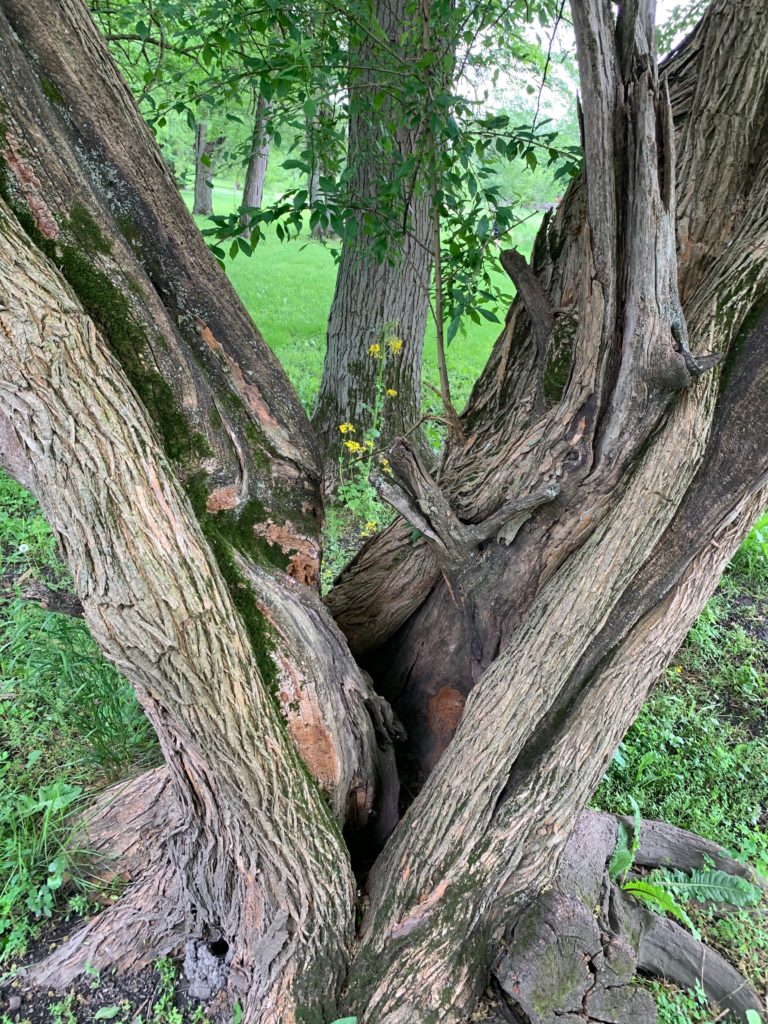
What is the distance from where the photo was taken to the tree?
1814 millimetres

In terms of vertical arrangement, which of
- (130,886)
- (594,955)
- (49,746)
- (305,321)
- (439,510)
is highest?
(305,321)

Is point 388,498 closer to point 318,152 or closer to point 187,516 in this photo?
point 187,516

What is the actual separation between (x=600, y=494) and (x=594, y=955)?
152 cm

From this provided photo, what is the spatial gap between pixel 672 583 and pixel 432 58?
198 centimetres

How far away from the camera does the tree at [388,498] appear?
181 cm

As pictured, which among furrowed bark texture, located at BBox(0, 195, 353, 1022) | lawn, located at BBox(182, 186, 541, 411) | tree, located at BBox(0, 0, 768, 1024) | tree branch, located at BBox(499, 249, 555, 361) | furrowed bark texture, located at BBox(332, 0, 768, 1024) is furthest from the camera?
lawn, located at BBox(182, 186, 541, 411)

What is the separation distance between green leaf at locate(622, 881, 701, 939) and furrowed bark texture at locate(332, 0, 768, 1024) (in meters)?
0.57

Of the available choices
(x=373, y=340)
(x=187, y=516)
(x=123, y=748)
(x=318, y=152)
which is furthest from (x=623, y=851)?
(x=373, y=340)

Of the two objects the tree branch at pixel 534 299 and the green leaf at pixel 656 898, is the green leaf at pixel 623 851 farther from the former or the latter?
the tree branch at pixel 534 299

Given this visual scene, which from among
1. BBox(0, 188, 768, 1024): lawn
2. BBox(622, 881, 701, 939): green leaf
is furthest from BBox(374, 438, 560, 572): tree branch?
BBox(0, 188, 768, 1024): lawn

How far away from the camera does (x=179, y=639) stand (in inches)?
70.9

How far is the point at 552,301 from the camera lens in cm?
247

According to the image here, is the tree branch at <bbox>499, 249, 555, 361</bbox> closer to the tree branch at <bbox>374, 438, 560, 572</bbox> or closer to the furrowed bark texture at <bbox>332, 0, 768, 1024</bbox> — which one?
the furrowed bark texture at <bbox>332, 0, 768, 1024</bbox>

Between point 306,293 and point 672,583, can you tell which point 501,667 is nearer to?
point 672,583
